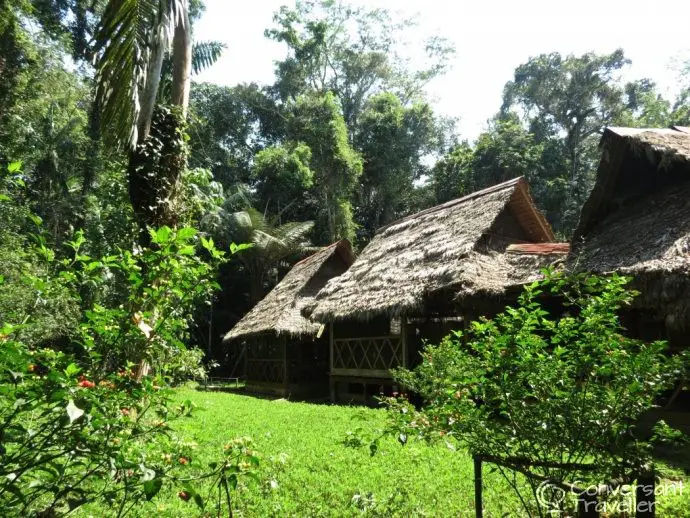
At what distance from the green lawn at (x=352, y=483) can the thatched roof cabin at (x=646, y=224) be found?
3.12 meters

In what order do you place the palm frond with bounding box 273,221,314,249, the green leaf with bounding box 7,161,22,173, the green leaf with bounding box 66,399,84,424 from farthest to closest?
the palm frond with bounding box 273,221,314,249, the green leaf with bounding box 7,161,22,173, the green leaf with bounding box 66,399,84,424

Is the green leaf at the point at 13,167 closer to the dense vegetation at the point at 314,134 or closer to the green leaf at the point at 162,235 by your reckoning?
the green leaf at the point at 162,235

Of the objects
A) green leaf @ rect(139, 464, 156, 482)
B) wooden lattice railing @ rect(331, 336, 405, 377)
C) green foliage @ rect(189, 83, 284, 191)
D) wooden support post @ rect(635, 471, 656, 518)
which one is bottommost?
wooden lattice railing @ rect(331, 336, 405, 377)

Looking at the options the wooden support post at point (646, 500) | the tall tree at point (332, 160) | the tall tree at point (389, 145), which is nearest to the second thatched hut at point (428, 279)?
the wooden support post at point (646, 500)

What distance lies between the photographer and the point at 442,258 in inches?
395

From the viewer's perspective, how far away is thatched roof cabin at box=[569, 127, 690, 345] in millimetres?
6238

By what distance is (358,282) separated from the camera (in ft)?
39.4

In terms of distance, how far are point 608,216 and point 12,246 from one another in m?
13.1

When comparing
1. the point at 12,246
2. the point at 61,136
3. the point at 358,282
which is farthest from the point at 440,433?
the point at 61,136

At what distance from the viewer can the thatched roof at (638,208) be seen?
21.6ft

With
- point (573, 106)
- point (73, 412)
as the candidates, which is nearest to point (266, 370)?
point (73, 412)

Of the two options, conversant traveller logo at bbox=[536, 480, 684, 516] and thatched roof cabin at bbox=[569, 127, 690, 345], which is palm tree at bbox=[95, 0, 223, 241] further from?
thatched roof cabin at bbox=[569, 127, 690, 345]

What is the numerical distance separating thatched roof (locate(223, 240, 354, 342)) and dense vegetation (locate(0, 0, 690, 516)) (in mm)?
3350

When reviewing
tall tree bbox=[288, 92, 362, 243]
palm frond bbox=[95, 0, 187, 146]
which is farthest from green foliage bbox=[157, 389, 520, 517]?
tall tree bbox=[288, 92, 362, 243]
